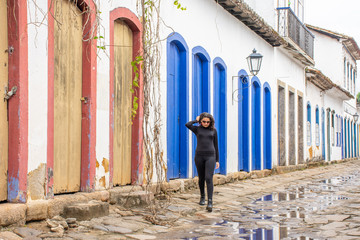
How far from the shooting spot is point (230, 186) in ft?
36.9

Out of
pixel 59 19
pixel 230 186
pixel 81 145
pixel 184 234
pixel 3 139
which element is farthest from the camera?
pixel 230 186

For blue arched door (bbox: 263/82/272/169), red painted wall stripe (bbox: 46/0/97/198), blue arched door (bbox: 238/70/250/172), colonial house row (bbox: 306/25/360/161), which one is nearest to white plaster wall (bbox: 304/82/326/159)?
colonial house row (bbox: 306/25/360/161)

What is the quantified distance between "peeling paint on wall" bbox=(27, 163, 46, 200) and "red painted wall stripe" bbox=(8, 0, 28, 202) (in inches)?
4.0

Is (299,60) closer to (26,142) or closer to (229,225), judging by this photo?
(229,225)

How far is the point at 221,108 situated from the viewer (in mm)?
12305

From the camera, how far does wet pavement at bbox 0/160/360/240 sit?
552 cm

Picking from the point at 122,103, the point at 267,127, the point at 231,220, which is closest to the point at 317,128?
the point at 267,127

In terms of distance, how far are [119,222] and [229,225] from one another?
143 centimetres

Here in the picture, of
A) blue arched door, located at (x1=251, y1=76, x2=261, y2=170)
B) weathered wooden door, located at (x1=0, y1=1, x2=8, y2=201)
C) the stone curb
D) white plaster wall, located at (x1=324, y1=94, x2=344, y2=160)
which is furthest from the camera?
white plaster wall, located at (x1=324, y1=94, x2=344, y2=160)

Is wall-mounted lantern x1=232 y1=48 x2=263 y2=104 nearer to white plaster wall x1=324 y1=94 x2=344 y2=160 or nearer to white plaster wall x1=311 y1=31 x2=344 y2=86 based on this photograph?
white plaster wall x1=324 y1=94 x2=344 y2=160

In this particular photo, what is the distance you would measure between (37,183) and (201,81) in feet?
20.4

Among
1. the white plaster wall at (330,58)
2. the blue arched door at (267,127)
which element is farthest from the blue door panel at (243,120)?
the white plaster wall at (330,58)

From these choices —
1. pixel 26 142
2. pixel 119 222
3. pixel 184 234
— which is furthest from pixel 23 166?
pixel 184 234

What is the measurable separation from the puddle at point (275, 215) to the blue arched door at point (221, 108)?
1914 mm
